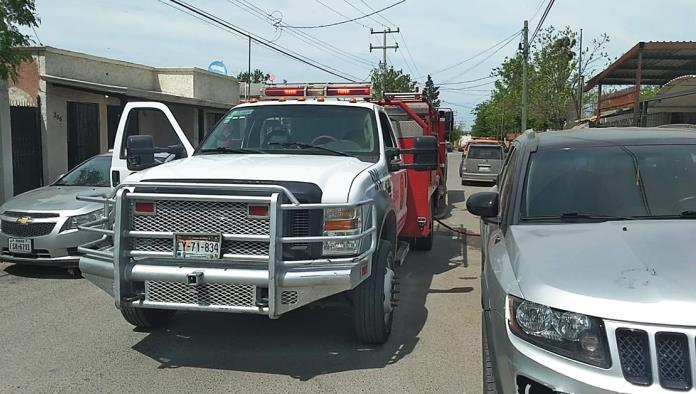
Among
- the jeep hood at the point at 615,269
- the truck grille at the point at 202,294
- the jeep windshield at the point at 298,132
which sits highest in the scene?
the jeep windshield at the point at 298,132

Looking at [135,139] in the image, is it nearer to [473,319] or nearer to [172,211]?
[172,211]

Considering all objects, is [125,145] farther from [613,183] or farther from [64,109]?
[64,109]

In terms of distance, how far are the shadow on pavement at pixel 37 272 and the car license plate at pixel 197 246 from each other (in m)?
4.22

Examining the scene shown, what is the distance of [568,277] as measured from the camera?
2889 millimetres

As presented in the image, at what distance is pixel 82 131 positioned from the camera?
56.2 feet

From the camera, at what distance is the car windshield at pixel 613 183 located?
3891 millimetres

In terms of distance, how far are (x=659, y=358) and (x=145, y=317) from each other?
4.32m

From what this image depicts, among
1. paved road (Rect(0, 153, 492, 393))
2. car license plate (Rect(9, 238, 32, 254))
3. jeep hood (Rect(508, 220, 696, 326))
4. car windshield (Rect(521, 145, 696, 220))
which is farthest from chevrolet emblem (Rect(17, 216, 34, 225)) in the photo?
jeep hood (Rect(508, 220, 696, 326))

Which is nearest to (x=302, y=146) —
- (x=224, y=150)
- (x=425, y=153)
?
(x=224, y=150)

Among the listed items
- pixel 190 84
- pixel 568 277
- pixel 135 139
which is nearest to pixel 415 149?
pixel 135 139

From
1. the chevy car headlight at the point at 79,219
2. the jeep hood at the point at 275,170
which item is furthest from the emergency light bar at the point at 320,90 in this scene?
the chevy car headlight at the point at 79,219

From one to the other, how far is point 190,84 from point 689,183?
20759 mm

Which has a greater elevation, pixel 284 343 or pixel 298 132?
pixel 298 132

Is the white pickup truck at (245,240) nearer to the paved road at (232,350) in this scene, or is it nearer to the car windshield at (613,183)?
the paved road at (232,350)
